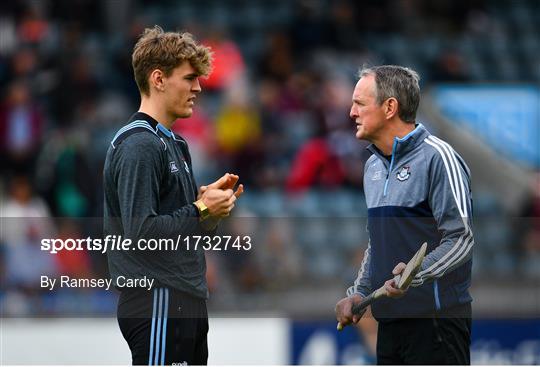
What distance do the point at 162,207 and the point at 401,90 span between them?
3.43ft

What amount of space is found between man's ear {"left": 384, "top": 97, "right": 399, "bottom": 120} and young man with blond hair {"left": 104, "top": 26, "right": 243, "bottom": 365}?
68 cm

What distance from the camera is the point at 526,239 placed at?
7.70 metres

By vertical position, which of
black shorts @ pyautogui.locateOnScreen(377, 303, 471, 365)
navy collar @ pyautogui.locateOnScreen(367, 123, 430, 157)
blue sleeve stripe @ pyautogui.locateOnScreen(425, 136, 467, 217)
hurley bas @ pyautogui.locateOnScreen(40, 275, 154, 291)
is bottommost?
black shorts @ pyautogui.locateOnScreen(377, 303, 471, 365)

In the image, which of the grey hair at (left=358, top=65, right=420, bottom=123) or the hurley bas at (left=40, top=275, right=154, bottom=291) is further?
the grey hair at (left=358, top=65, right=420, bottom=123)

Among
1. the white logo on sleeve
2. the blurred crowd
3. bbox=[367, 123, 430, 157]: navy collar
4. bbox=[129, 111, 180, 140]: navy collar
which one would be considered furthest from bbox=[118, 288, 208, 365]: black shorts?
the blurred crowd

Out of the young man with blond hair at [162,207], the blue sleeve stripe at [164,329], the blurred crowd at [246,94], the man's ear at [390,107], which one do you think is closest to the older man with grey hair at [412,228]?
the man's ear at [390,107]

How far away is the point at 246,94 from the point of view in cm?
1055

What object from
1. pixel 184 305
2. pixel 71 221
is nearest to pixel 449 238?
pixel 184 305

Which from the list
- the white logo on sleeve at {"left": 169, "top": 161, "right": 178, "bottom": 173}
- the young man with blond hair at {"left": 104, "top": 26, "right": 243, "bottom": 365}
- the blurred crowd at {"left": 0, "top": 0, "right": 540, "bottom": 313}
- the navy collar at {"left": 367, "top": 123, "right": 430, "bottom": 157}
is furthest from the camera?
the blurred crowd at {"left": 0, "top": 0, "right": 540, "bottom": 313}

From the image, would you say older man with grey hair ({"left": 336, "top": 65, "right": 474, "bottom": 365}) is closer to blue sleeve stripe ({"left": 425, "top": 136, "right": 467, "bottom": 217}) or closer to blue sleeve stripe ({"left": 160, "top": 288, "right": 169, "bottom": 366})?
blue sleeve stripe ({"left": 425, "top": 136, "right": 467, "bottom": 217})

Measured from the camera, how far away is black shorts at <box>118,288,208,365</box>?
14.8 ft

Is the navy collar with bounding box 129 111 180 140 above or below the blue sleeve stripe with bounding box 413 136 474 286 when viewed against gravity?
above

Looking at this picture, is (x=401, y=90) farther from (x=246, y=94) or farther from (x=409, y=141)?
(x=246, y=94)

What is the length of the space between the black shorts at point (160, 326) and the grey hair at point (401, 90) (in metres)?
1.10
